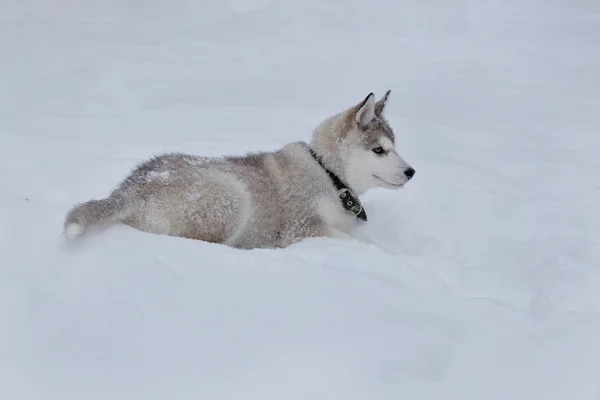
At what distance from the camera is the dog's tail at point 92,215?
11.1 feet

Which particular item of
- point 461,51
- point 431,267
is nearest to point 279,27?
point 461,51

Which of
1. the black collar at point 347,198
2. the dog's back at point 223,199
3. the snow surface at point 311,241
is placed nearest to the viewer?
the snow surface at point 311,241

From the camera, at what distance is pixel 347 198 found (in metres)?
4.68

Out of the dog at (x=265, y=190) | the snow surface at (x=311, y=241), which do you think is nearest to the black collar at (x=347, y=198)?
the dog at (x=265, y=190)

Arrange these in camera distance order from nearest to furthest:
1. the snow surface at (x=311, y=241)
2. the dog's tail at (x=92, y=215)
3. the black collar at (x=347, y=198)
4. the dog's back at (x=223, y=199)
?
the snow surface at (x=311, y=241), the dog's tail at (x=92, y=215), the dog's back at (x=223, y=199), the black collar at (x=347, y=198)

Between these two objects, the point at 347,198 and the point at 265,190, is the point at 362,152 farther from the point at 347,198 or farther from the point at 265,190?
the point at 265,190

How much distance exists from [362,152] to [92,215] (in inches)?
80.5

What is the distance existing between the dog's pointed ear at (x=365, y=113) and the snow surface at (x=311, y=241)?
673 mm

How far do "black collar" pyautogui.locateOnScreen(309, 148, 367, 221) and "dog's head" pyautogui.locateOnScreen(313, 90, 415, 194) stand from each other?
0.19ft

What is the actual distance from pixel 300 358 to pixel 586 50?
28.0 feet

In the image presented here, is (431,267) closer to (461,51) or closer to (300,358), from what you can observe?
(300,358)

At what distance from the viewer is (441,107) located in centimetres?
755

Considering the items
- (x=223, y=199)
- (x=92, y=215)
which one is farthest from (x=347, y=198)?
(x=92, y=215)

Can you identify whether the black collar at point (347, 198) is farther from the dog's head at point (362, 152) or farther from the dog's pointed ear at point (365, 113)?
the dog's pointed ear at point (365, 113)
